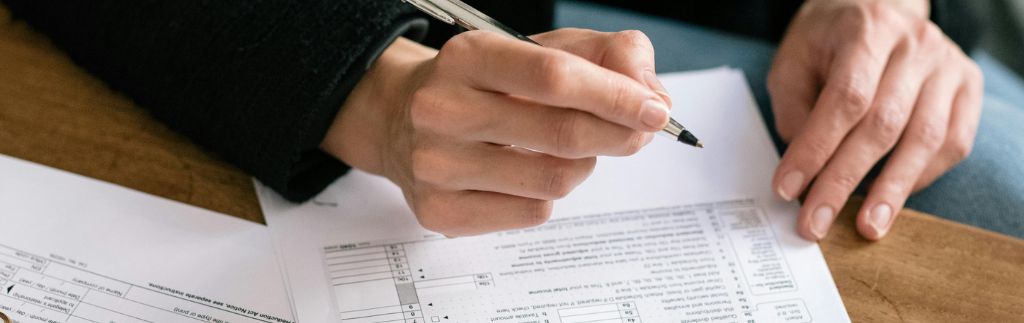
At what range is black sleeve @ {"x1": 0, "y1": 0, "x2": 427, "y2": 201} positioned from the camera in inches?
24.3

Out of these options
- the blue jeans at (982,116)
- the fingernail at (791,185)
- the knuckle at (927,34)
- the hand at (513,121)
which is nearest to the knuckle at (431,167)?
the hand at (513,121)

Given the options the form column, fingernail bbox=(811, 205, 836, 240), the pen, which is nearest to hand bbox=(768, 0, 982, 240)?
fingernail bbox=(811, 205, 836, 240)

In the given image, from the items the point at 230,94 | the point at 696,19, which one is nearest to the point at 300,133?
the point at 230,94

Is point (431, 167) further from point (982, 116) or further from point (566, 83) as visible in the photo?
point (982, 116)

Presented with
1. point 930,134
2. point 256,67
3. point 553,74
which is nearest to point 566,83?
point 553,74

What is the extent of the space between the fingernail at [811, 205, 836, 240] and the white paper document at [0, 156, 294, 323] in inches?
15.1

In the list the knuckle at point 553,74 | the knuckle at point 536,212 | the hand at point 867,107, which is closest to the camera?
the knuckle at point 553,74

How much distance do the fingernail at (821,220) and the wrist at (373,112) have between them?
0.31 m

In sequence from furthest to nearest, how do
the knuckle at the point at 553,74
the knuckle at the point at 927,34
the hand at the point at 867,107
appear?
the knuckle at the point at 927,34
the hand at the point at 867,107
the knuckle at the point at 553,74

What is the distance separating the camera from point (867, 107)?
2.30ft

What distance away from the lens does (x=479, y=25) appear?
0.55 meters

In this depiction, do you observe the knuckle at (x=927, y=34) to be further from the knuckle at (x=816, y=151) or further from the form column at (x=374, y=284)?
the form column at (x=374, y=284)

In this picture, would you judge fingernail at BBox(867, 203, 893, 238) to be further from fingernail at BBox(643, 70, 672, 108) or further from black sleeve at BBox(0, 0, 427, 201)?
black sleeve at BBox(0, 0, 427, 201)

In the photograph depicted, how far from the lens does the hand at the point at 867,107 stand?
67cm
